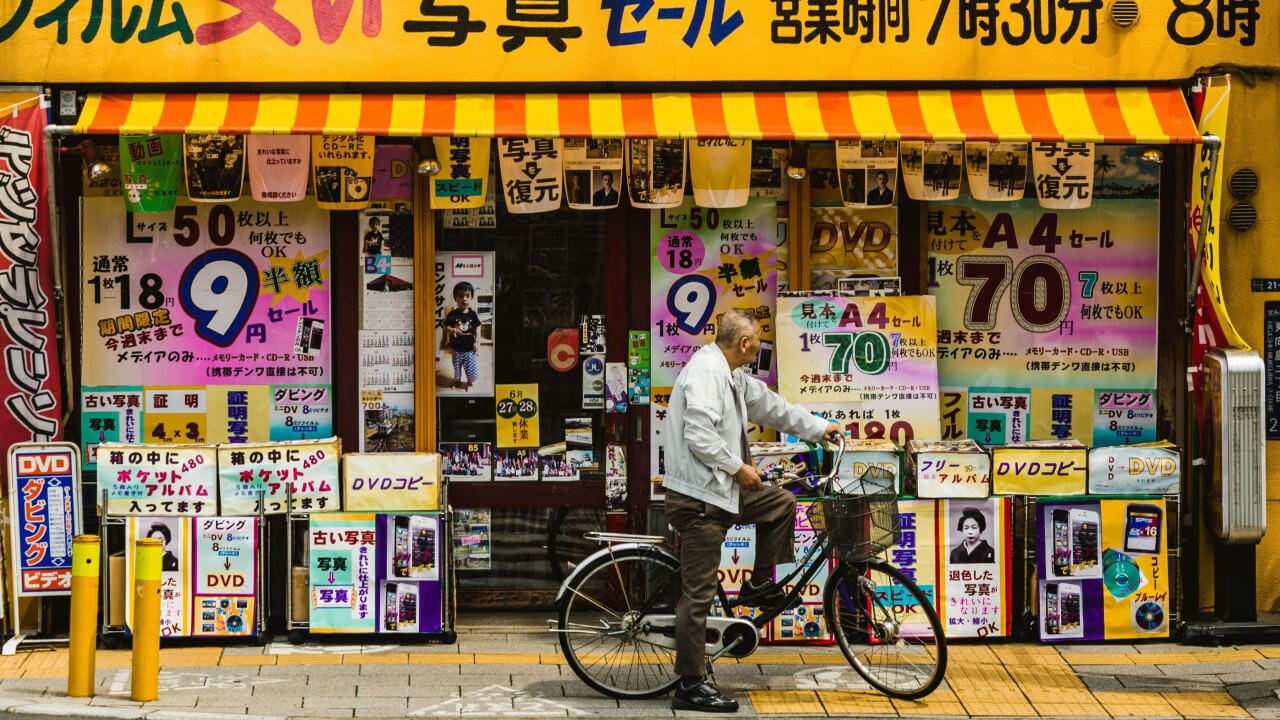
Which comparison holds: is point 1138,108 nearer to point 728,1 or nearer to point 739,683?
point 728,1

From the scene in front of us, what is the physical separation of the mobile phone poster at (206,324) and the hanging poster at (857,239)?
133 inches

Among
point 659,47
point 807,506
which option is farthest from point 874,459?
point 659,47

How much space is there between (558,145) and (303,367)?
7.57 feet

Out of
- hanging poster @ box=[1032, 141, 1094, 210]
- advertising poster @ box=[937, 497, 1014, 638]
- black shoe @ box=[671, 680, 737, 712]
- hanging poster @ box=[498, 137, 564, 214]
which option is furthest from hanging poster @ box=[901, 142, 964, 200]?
black shoe @ box=[671, 680, 737, 712]

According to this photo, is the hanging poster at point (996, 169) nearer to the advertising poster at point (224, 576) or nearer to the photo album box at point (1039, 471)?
the photo album box at point (1039, 471)

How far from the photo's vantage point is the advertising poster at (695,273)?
10.7 m

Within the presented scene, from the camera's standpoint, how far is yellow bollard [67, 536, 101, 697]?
27.7ft

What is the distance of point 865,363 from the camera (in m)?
10.5

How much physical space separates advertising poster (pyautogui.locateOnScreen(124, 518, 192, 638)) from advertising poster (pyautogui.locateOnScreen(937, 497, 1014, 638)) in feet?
15.7

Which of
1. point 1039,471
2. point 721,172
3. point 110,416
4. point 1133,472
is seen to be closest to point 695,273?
point 721,172

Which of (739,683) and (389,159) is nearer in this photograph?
(739,683)

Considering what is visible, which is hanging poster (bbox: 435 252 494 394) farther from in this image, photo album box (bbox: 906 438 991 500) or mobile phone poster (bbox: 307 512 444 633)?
photo album box (bbox: 906 438 991 500)

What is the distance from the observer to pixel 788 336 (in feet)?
34.5

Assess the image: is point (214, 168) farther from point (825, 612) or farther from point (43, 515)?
point (825, 612)
